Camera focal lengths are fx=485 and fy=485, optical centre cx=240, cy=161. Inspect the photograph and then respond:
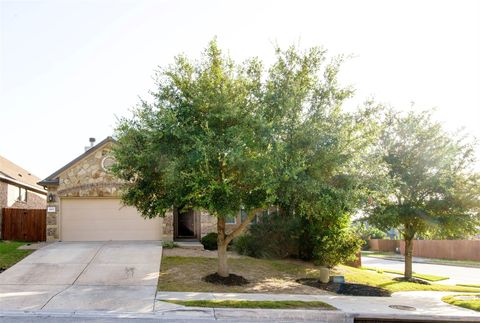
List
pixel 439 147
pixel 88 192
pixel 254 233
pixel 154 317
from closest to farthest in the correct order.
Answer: pixel 154 317
pixel 439 147
pixel 254 233
pixel 88 192

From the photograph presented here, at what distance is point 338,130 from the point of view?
15258 mm

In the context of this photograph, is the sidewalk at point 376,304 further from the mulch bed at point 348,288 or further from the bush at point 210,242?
the bush at point 210,242

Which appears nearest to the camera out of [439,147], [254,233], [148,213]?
[148,213]

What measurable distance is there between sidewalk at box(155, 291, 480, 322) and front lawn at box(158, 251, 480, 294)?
0.92 m

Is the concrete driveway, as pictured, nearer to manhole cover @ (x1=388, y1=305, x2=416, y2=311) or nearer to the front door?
the front door

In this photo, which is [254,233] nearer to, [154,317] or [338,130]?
[338,130]

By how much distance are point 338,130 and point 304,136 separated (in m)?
1.22

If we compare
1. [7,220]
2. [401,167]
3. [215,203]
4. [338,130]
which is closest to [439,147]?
[401,167]

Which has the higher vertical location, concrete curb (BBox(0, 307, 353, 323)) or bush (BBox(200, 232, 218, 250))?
bush (BBox(200, 232, 218, 250))

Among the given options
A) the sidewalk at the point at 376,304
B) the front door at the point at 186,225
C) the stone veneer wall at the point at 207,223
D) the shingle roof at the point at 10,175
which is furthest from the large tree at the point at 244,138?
the shingle roof at the point at 10,175

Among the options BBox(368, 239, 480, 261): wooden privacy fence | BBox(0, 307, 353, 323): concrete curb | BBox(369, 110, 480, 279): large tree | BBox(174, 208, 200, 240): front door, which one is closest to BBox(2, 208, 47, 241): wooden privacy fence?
BBox(174, 208, 200, 240): front door

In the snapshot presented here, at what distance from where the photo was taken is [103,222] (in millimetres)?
24656

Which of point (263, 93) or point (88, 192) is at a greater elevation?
point (263, 93)

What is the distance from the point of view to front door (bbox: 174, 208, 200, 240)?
27062mm
